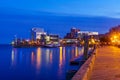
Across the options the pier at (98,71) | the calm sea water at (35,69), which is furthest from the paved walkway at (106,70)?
the calm sea water at (35,69)

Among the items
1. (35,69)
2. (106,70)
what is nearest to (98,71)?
(106,70)

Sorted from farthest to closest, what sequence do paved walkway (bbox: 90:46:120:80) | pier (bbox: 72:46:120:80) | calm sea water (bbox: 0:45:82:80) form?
calm sea water (bbox: 0:45:82:80)
paved walkway (bbox: 90:46:120:80)
pier (bbox: 72:46:120:80)

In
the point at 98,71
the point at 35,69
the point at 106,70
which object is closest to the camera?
the point at 98,71

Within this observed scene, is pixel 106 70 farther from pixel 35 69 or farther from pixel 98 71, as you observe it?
pixel 35 69

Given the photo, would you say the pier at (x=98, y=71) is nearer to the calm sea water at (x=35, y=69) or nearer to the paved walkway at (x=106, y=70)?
the paved walkway at (x=106, y=70)

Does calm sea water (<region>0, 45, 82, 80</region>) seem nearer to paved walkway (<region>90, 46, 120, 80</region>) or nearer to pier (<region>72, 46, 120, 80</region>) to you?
paved walkway (<region>90, 46, 120, 80</region>)

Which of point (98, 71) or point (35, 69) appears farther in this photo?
point (35, 69)

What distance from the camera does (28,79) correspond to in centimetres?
4512

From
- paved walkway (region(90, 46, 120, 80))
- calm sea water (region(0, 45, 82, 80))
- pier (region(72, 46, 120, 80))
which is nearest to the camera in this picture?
pier (region(72, 46, 120, 80))

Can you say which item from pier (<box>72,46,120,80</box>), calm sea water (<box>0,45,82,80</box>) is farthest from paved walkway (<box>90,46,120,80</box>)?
calm sea water (<box>0,45,82,80</box>)

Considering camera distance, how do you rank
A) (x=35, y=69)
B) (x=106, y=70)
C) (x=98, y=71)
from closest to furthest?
(x=98, y=71), (x=106, y=70), (x=35, y=69)

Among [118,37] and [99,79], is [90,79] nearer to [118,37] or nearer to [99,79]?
[99,79]

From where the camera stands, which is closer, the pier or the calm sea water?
the pier

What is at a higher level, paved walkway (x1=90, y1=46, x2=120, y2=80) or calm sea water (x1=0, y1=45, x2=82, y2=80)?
paved walkway (x1=90, y1=46, x2=120, y2=80)
